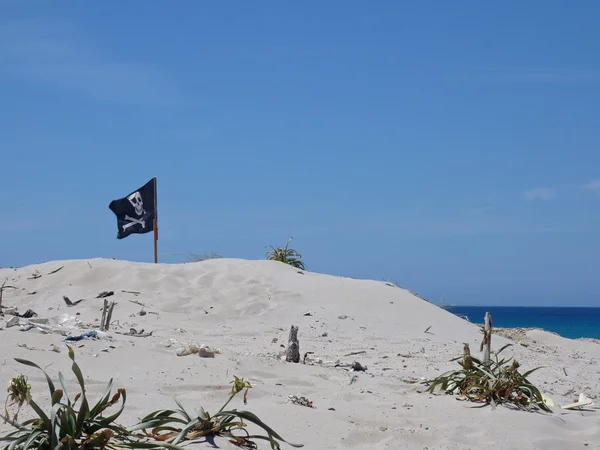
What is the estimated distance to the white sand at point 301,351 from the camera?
4469 millimetres

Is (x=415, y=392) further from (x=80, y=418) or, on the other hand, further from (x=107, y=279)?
(x=107, y=279)

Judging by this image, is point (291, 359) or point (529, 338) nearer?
point (291, 359)

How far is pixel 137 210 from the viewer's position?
48.6 feet

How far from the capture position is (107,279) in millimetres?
11156

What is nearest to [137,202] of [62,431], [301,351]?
[301,351]

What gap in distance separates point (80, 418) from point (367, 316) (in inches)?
289

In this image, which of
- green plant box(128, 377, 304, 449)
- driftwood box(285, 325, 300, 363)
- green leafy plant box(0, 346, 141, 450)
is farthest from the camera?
driftwood box(285, 325, 300, 363)

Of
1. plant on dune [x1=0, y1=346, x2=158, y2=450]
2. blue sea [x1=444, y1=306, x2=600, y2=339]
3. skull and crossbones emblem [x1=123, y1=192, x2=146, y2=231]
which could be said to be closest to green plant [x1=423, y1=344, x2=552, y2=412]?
plant on dune [x1=0, y1=346, x2=158, y2=450]

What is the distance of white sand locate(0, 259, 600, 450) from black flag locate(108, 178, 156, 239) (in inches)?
102

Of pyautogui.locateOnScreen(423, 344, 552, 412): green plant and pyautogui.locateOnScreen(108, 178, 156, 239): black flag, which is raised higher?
pyautogui.locateOnScreen(108, 178, 156, 239): black flag

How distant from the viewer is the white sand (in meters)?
4.47

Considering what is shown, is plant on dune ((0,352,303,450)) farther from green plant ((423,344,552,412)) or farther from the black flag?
the black flag

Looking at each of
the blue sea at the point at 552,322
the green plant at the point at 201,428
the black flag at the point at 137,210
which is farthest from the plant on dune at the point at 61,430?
the black flag at the point at 137,210

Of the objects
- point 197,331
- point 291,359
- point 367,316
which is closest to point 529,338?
point 367,316
